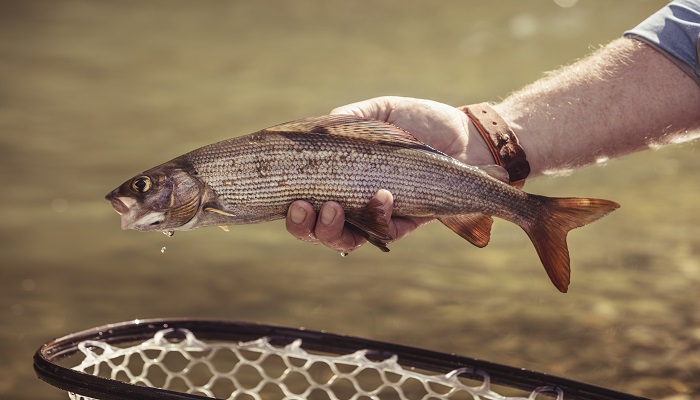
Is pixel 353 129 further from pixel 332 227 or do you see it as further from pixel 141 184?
pixel 141 184

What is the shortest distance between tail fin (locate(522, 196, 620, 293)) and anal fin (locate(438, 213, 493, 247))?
0.14m

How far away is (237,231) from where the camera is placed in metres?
7.21

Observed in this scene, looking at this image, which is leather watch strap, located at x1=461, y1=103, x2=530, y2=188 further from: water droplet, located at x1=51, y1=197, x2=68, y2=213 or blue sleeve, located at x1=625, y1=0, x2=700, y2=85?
water droplet, located at x1=51, y1=197, x2=68, y2=213

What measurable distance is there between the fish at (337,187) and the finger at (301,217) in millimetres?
26

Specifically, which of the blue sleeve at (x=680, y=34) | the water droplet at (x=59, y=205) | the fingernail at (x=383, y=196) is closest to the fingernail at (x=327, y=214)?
the fingernail at (x=383, y=196)

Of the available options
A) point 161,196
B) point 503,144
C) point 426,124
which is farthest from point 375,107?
point 161,196

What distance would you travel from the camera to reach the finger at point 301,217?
9.50ft

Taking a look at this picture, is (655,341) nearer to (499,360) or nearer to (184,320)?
(499,360)

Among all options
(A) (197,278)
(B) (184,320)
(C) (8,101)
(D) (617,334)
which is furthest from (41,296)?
(C) (8,101)

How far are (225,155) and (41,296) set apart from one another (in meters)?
3.49

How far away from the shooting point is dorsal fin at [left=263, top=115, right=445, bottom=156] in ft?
9.58

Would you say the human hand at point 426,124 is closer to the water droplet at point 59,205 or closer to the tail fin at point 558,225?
the tail fin at point 558,225

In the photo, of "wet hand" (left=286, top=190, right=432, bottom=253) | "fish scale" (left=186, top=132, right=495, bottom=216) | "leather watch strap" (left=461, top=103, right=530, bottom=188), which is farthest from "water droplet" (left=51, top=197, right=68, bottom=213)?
"fish scale" (left=186, top=132, right=495, bottom=216)

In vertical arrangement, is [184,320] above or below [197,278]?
above
